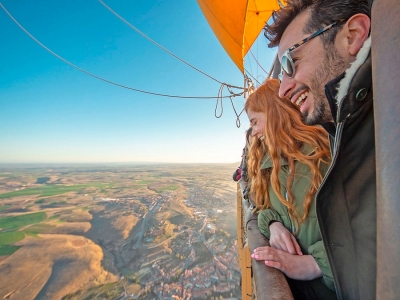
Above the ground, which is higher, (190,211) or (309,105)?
(309,105)

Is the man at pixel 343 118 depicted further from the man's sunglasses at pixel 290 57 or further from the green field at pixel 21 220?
the green field at pixel 21 220

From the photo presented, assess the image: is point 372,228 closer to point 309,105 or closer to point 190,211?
point 309,105

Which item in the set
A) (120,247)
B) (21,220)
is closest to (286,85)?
(120,247)

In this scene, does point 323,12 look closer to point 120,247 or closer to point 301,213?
point 301,213

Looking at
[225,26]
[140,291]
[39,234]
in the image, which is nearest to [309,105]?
[225,26]

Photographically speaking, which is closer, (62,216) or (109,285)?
(109,285)

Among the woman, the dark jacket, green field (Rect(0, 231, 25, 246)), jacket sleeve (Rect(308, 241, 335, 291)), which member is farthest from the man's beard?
green field (Rect(0, 231, 25, 246))

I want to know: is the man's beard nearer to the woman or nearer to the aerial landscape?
the woman

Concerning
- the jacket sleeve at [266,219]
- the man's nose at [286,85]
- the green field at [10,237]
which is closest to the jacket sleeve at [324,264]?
the jacket sleeve at [266,219]
